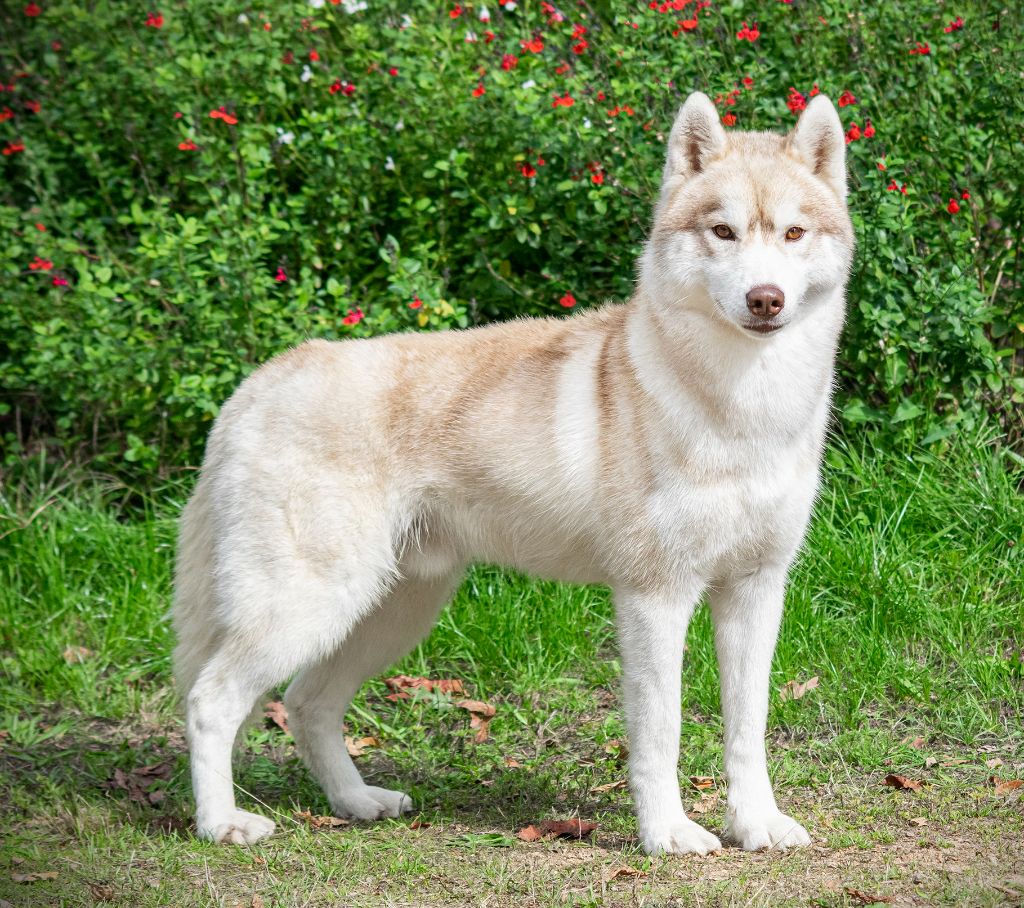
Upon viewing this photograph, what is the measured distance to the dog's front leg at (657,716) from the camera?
3676 mm

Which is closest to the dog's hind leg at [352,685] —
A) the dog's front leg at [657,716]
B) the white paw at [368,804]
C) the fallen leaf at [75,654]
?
the white paw at [368,804]

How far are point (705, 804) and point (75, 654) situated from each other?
273 centimetres

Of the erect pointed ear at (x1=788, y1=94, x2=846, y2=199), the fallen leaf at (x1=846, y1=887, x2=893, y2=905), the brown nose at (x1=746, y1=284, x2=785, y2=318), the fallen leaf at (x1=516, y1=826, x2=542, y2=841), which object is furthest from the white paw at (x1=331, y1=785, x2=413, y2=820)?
the erect pointed ear at (x1=788, y1=94, x2=846, y2=199)

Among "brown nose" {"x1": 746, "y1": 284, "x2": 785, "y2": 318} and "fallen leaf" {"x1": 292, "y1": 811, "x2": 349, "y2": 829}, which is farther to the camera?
"fallen leaf" {"x1": 292, "y1": 811, "x2": 349, "y2": 829}

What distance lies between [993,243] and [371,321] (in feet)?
8.95

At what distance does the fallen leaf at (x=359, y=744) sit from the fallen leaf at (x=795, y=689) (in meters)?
1.52

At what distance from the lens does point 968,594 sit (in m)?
4.95

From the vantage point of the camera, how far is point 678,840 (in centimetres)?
368

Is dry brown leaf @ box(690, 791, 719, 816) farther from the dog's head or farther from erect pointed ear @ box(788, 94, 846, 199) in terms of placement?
erect pointed ear @ box(788, 94, 846, 199)

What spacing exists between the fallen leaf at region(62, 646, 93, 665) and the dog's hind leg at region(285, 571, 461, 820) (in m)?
1.42

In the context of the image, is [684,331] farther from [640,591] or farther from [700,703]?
[700,703]

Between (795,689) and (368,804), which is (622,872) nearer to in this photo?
(368,804)

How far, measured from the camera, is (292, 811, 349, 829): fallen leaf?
13.8 feet

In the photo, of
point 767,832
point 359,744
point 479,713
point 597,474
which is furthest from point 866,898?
point 359,744
